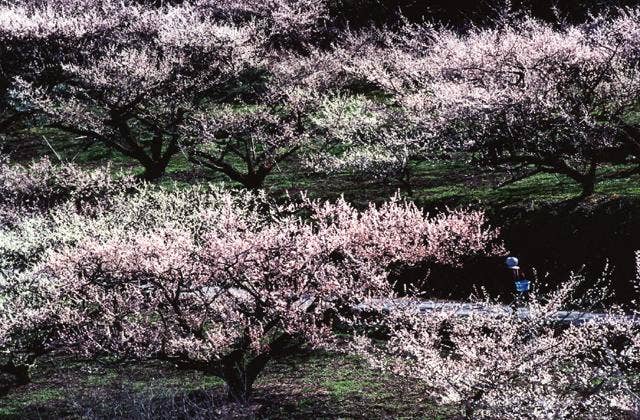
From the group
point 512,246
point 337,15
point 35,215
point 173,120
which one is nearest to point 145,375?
point 35,215

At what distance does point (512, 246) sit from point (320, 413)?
10.4 metres

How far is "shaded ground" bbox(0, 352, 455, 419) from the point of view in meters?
15.4

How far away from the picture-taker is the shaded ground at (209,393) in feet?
50.6

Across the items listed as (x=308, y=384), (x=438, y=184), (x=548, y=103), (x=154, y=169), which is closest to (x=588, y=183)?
(x=548, y=103)

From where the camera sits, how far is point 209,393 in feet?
55.0

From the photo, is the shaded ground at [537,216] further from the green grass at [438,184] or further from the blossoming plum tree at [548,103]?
the blossoming plum tree at [548,103]

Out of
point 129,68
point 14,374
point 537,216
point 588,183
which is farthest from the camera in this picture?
point 129,68

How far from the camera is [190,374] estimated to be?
1917 cm

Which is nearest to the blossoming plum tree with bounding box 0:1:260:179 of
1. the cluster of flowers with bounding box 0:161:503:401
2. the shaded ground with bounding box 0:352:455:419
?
the shaded ground with bounding box 0:352:455:419

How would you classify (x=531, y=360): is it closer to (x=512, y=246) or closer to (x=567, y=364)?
(x=567, y=364)

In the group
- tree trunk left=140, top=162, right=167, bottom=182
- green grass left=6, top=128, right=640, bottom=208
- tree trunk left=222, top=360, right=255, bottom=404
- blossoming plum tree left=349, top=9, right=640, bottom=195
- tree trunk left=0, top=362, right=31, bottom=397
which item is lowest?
tree trunk left=0, top=362, right=31, bottom=397

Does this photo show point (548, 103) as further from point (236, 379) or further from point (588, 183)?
point (236, 379)

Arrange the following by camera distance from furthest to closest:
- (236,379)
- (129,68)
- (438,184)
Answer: (129,68) < (438,184) < (236,379)

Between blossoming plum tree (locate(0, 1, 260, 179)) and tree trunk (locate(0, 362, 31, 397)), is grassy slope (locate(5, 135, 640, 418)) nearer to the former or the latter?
tree trunk (locate(0, 362, 31, 397))
